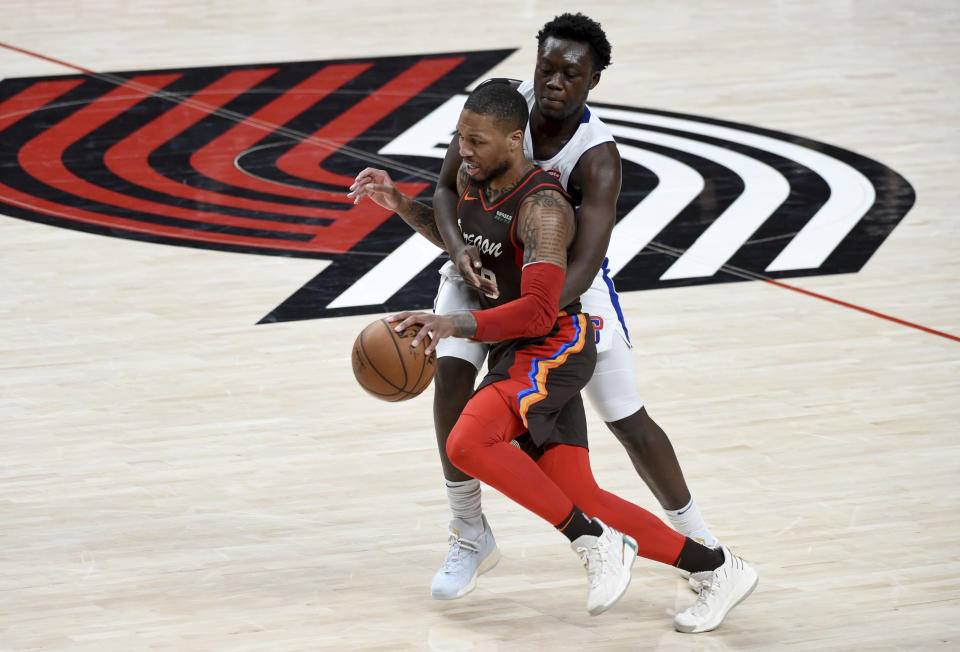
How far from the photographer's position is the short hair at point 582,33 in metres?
3.69

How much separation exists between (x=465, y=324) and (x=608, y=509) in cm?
63

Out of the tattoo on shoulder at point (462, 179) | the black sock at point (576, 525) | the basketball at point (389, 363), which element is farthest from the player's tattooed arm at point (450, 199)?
the black sock at point (576, 525)

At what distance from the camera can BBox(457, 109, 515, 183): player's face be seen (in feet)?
11.7

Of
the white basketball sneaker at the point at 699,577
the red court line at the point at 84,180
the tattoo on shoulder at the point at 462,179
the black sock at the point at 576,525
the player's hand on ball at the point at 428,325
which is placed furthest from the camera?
the red court line at the point at 84,180

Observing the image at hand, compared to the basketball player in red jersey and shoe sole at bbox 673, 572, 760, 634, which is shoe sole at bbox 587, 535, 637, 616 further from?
shoe sole at bbox 673, 572, 760, 634

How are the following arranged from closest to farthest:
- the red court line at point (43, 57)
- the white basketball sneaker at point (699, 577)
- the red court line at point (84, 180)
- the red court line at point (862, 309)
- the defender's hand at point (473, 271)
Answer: the defender's hand at point (473, 271), the white basketball sneaker at point (699, 577), the red court line at point (862, 309), the red court line at point (84, 180), the red court line at point (43, 57)

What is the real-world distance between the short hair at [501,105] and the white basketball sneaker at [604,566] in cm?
105

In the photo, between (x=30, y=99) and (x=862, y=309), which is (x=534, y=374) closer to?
(x=862, y=309)

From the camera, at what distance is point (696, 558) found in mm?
3670

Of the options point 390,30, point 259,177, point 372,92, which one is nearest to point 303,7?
point 390,30

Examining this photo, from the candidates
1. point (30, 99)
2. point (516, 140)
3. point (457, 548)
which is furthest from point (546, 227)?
point (30, 99)

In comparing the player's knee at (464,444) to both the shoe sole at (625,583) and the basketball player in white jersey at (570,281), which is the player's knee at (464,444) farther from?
the shoe sole at (625,583)

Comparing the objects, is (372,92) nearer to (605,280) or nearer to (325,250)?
(325,250)

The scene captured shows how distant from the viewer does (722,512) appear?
173 inches
